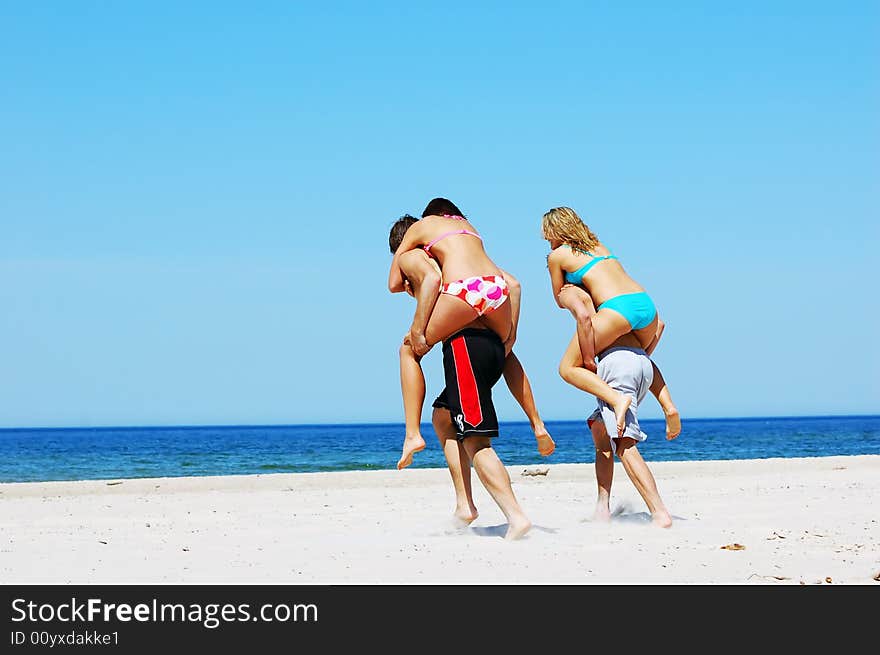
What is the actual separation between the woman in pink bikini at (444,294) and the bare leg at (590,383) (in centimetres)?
49

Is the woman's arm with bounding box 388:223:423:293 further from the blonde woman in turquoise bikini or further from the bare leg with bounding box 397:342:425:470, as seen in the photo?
the blonde woman in turquoise bikini

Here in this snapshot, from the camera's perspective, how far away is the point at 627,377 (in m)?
6.30

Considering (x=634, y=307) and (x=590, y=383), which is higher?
(x=634, y=307)

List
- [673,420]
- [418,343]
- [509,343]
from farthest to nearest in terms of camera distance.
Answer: [673,420] → [509,343] → [418,343]

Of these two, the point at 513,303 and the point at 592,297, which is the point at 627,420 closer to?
the point at 592,297

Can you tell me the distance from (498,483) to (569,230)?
1.72m

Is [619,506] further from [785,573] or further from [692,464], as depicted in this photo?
[692,464]

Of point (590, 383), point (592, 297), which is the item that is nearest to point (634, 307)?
point (592, 297)

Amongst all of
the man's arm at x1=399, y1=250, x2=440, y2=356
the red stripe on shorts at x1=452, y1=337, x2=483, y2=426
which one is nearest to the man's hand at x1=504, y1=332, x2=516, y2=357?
the red stripe on shorts at x1=452, y1=337, x2=483, y2=426

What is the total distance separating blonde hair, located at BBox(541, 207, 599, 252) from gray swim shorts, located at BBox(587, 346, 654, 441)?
0.69m

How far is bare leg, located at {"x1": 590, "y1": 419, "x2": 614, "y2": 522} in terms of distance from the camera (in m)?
6.50

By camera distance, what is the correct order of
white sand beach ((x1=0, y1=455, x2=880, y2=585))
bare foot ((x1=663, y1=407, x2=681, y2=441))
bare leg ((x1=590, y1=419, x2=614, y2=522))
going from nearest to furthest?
white sand beach ((x1=0, y1=455, x2=880, y2=585)) → bare leg ((x1=590, y1=419, x2=614, y2=522)) → bare foot ((x1=663, y1=407, x2=681, y2=441))
